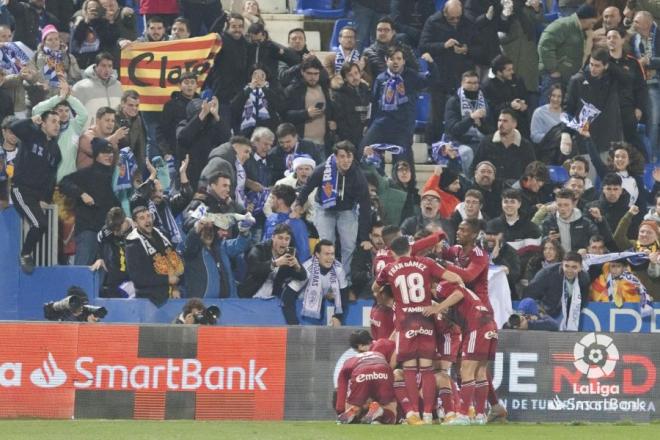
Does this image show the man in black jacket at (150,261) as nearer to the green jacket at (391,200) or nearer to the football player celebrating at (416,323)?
the green jacket at (391,200)

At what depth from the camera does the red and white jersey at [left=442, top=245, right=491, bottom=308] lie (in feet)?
59.1

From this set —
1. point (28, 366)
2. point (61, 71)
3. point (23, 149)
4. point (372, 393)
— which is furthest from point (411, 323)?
point (61, 71)

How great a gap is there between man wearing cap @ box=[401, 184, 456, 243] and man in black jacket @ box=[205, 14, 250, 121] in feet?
10.7

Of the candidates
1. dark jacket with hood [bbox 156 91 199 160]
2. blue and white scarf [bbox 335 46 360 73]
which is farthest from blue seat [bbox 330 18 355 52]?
dark jacket with hood [bbox 156 91 199 160]

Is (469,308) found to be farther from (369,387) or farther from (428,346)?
(369,387)

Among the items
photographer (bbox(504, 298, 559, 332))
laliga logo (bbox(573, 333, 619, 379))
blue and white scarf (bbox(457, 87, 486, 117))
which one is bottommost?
laliga logo (bbox(573, 333, 619, 379))

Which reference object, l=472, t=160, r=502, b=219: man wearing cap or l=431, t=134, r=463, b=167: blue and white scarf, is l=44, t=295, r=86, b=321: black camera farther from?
l=431, t=134, r=463, b=167: blue and white scarf

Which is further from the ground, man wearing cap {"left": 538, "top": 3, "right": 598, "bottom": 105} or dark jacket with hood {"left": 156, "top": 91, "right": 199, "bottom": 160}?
man wearing cap {"left": 538, "top": 3, "right": 598, "bottom": 105}

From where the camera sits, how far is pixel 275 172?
73.7ft

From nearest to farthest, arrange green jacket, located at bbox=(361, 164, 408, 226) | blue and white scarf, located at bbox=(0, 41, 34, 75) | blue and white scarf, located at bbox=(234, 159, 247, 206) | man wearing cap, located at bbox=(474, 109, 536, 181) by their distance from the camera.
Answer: blue and white scarf, located at bbox=(234, 159, 247, 206) → green jacket, located at bbox=(361, 164, 408, 226) → blue and white scarf, located at bbox=(0, 41, 34, 75) → man wearing cap, located at bbox=(474, 109, 536, 181)

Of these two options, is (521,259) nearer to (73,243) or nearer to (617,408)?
(617,408)

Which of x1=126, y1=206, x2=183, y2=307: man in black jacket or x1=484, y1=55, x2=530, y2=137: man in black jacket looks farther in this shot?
x1=484, y1=55, x2=530, y2=137: man in black jacket

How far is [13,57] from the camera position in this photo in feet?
75.0

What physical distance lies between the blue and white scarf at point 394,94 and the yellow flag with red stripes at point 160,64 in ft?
7.29
